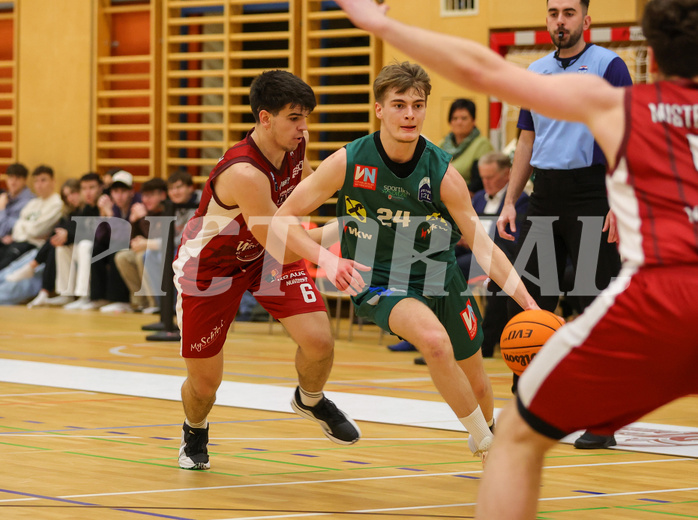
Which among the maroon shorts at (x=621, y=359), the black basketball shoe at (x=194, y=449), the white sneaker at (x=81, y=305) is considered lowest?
the white sneaker at (x=81, y=305)

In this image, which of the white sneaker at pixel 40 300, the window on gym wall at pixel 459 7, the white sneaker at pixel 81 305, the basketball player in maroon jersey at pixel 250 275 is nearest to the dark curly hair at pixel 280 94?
the basketball player in maroon jersey at pixel 250 275

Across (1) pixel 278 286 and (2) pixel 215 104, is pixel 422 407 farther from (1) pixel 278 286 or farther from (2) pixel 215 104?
(2) pixel 215 104

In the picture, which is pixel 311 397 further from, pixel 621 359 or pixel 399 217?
Answer: pixel 621 359

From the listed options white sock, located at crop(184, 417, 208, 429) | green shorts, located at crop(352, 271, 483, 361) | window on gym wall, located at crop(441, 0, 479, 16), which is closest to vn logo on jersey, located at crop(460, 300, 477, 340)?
green shorts, located at crop(352, 271, 483, 361)

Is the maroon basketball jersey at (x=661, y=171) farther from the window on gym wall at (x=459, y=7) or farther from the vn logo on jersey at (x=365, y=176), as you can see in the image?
the window on gym wall at (x=459, y=7)

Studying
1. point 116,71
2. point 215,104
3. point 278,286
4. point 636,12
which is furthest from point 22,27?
point 278,286

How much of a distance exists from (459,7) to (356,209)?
23.0 ft

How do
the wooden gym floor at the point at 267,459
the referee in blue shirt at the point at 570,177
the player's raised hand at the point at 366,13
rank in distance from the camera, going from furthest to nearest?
the referee in blue shirt at the point at 570,177 < the wooden gym floor at the point at 267,459 < the player's raised hand at the point at 366,13

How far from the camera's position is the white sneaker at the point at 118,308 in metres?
11.2

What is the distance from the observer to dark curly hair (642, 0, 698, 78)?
2.08 metres

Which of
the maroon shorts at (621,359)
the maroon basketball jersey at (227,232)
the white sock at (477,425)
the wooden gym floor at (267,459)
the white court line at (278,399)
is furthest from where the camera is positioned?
the white court line at (278,399)

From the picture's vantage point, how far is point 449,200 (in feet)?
12.8

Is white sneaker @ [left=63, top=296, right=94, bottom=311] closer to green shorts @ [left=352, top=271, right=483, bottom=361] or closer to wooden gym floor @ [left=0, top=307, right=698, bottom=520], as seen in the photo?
wooden gym floor @ [left=0, top=307, right=698, bottom=520]

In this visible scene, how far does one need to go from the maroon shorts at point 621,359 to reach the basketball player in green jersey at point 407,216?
1687 mm
